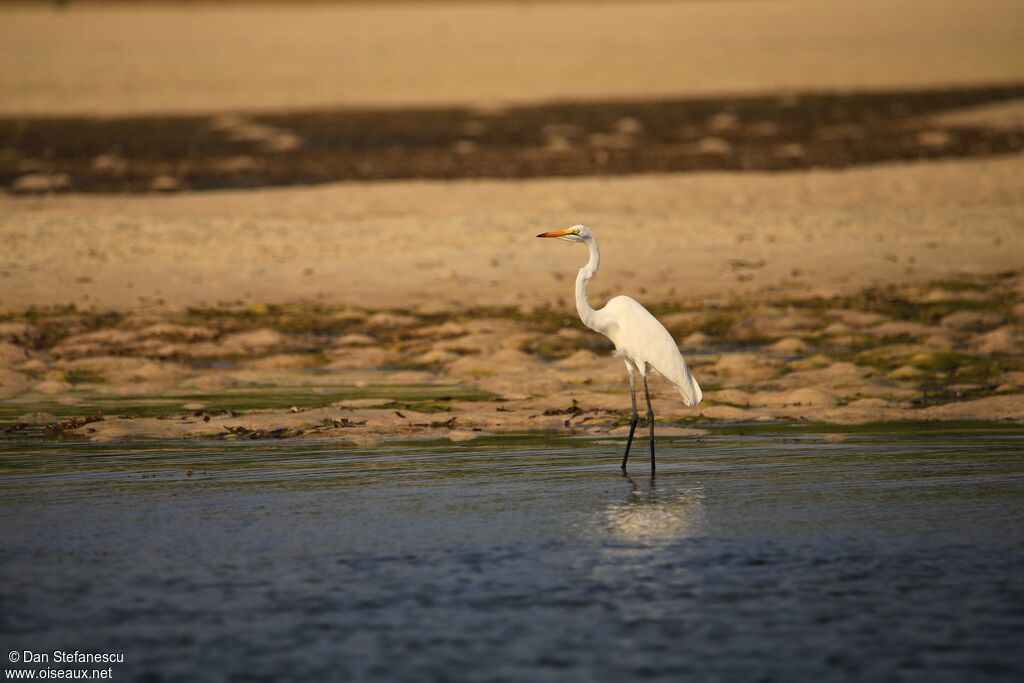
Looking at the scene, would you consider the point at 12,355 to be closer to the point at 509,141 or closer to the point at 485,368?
the point at 485,368

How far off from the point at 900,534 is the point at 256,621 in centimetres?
366

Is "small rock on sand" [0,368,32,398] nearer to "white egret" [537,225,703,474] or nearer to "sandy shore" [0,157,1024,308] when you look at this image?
"sandy shore" [0,157,1024,308]

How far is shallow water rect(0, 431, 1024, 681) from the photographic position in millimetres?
6203

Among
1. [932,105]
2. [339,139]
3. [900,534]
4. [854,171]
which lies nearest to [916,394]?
[900,534]

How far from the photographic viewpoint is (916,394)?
11312 millimetres

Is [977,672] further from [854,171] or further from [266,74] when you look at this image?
[266,74]

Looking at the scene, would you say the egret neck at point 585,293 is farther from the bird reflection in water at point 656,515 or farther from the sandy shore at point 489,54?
the sandy shore at point 489,54

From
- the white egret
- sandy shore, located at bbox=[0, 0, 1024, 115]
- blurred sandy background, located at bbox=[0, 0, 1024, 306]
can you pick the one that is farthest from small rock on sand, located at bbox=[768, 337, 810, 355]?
sandy shore, located at bbox=[0, 0, 1024, 115]

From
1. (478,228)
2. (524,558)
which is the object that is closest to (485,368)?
(524,558)

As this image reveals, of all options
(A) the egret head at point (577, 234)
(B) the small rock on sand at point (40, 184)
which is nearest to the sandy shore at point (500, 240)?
(B) the small rock on sand at point (40, 184)

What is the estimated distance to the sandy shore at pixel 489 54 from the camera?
42.1 meters

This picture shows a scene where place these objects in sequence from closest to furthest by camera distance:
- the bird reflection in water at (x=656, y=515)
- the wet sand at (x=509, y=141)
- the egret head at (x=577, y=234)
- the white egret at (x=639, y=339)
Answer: the bird reflection in water at (x=656, y=515)
the white egret at (x=639, y=339)
the egret head at (x=577, y=234)
the wet sand at (x=509, y=141)

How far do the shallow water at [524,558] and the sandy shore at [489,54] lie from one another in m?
31.4

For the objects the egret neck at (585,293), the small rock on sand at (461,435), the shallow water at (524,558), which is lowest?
the shallow water at (524,558)
